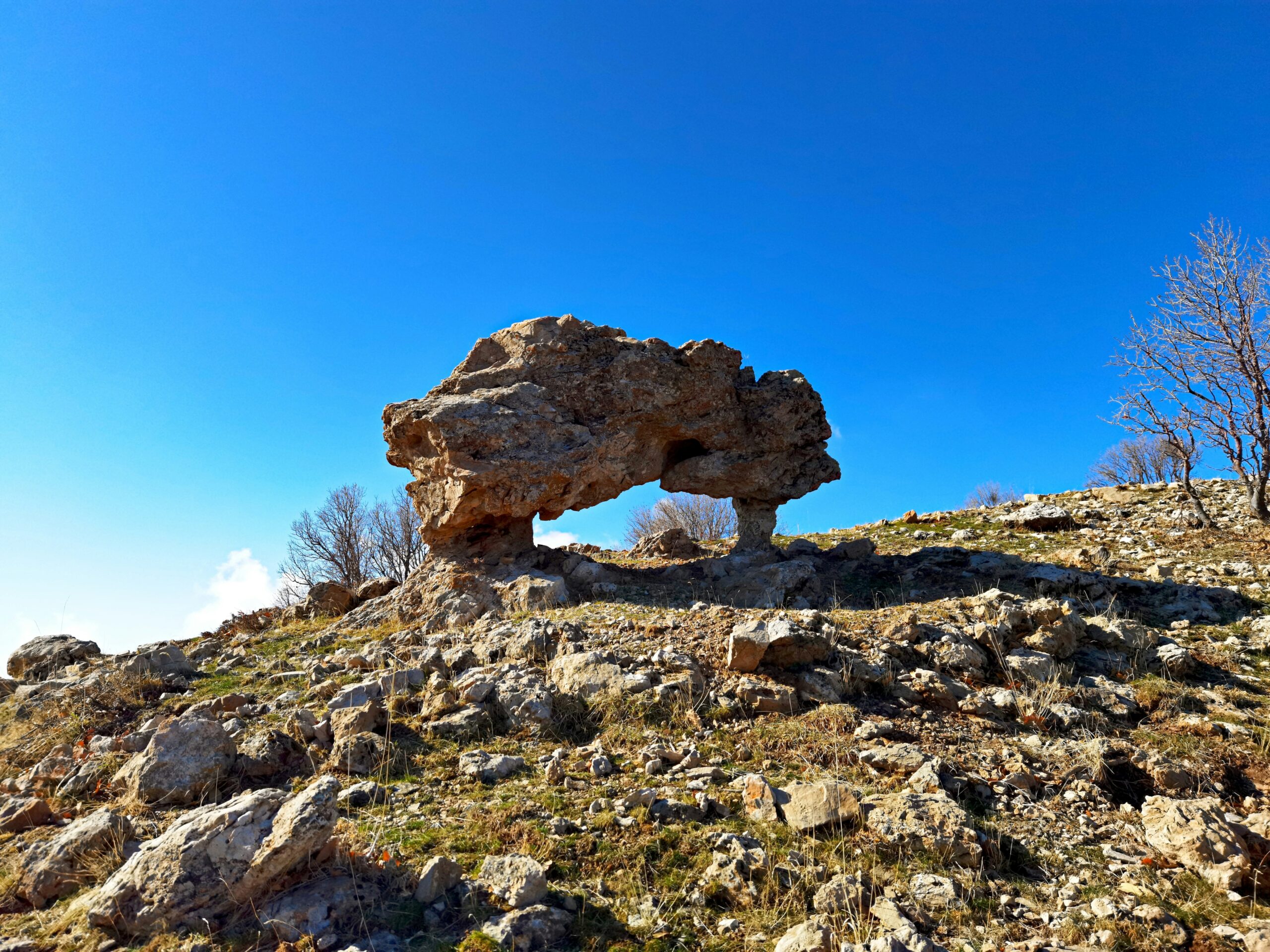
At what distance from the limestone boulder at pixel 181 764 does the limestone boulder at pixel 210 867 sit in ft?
4.82

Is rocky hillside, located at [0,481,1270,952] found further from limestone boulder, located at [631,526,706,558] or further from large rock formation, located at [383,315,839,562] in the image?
limestone boulder, located at [631,526,706,558]

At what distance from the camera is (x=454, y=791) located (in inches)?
227

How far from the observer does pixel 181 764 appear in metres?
5.98

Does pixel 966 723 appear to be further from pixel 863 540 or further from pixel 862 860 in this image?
pixel 863 540

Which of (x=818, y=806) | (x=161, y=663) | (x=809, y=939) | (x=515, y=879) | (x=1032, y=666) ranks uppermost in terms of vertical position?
(x=161, y=663)

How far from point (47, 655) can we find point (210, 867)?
1161 centimetres

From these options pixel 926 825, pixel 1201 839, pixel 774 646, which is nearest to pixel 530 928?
pixel 926 825

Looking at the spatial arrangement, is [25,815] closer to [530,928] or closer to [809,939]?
[530,928]

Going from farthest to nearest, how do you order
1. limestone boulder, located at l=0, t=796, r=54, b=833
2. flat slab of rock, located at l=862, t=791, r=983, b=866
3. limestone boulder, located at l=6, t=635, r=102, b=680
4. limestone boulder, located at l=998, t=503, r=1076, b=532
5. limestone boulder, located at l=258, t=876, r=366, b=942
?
1. limestone boulder, located at l=998, t=503, r=1076, b=532
2. limestone boulder, located at l=6, t=635, r=102, b=680
3. limestone boulder, located at l=0, t=796, r=54, b=833
4. flat slab of rock, located at l=862, t=791, r=983, b=866
5. limestone boulder, located at l=258, t=876, r=366, b=942

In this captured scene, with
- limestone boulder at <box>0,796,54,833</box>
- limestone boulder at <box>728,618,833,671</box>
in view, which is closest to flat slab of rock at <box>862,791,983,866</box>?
limestone boulder at <box>728,618,833,671</box>

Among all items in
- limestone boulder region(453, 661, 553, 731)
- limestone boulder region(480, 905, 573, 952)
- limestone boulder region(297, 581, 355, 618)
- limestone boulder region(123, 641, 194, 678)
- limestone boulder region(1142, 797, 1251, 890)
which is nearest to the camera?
limestone boulder region(480, 905, 573, 952)

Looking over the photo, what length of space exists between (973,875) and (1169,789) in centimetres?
269

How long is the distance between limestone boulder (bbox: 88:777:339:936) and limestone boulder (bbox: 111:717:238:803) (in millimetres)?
1468

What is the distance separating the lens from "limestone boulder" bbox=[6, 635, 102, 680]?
12227 millimetres
